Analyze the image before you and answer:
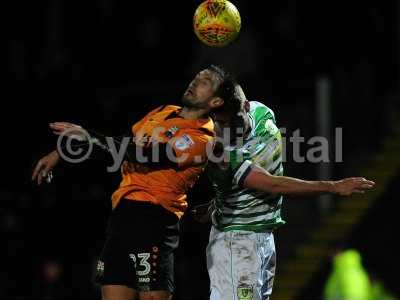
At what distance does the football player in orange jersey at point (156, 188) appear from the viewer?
740 centimetres

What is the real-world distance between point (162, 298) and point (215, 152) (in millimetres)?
1044

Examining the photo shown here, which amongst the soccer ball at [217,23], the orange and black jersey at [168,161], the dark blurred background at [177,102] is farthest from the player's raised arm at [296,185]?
the dark blurred background at [177,102]

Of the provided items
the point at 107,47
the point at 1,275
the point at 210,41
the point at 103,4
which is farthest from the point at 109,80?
the point at 210,41

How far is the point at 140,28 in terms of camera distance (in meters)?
13.4

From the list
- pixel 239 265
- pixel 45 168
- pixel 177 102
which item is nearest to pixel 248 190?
pixel 239 265

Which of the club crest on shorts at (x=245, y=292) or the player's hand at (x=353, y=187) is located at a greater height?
the player's hand at (x=353, y=187)

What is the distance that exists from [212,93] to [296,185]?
904 millimetres

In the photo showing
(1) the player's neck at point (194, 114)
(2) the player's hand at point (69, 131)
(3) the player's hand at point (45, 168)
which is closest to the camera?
(2) the player's hand at point (69, 131)

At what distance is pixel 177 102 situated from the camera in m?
12.0

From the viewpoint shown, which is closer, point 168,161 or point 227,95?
point 168,161

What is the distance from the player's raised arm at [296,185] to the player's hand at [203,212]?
26.8 inches

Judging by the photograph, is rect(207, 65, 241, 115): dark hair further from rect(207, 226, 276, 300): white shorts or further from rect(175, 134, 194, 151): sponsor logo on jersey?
rect(207, 226, 276, 300): white shorts

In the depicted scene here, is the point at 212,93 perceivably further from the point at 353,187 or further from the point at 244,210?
the point at 353,187

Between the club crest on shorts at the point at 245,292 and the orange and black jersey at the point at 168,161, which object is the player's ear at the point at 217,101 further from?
the club crest on shorts at the point at 245,292
